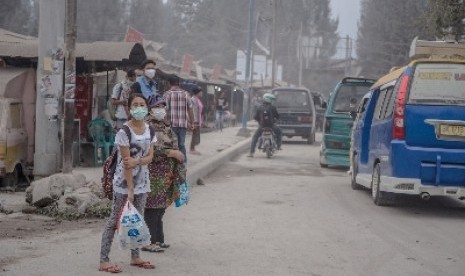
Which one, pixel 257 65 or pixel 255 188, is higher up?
pixel 257 65

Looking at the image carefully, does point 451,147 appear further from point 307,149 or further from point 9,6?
point 9,6

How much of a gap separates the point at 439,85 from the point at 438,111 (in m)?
0.38

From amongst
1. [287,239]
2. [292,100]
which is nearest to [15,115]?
[287,239]

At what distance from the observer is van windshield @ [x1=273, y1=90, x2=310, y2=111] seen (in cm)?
2645

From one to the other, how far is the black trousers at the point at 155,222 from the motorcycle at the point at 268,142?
41.0ft

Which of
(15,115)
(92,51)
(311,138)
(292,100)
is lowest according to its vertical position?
(311,138)

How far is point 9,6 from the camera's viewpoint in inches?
1665

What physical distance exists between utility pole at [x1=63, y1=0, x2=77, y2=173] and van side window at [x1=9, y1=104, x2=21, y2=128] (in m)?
1.51

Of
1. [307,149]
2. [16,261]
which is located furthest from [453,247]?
[307,149]

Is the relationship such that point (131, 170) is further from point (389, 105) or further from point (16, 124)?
point (16, 124)

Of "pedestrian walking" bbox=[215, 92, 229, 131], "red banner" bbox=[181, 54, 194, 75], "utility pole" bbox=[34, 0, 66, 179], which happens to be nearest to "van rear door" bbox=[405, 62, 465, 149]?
"utility pole" bbox=[34, 0, 66, 179]

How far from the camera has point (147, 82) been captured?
884 cm

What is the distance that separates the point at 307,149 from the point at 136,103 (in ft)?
61.6

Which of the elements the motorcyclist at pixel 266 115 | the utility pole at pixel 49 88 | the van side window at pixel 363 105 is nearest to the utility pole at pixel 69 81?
the utility pole at pixel 49 88
